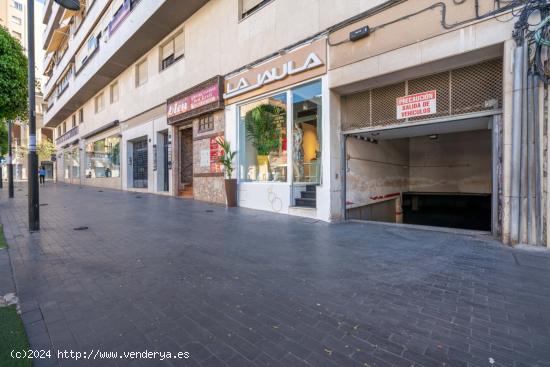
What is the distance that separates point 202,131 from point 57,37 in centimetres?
2784

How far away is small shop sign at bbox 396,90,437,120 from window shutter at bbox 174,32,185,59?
1051cm

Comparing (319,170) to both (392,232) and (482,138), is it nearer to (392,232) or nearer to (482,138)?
(392,232)

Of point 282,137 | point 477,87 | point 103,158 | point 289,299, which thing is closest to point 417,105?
point 477,87

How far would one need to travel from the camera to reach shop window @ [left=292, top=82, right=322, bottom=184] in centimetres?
789

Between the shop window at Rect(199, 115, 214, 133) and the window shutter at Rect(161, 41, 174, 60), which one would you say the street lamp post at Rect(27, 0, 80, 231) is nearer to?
the shop window at Rect(199, 115, 214, 133)

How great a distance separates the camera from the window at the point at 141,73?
16.3 meters

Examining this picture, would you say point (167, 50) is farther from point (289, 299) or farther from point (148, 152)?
point (289, 299)

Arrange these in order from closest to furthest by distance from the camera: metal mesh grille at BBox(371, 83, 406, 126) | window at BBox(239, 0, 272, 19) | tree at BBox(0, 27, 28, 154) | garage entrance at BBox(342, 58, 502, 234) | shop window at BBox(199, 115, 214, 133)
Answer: garage entrance at BBox(342, 58, 502, 234), tree at BBox(0, 27, 28, 154), metal mesh grille at BBox(371, 83, 406, 126), window at BBox(239, 0, 272, 19), shop window at BBox(199, 115, 214, 133)

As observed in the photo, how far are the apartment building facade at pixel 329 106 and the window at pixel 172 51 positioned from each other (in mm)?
84

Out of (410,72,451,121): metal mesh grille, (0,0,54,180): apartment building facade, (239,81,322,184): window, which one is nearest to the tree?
(239,81,322,184): window

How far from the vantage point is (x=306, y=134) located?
27.8 feet

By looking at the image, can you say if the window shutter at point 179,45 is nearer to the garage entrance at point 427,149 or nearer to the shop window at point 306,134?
the shop window at point 306,134

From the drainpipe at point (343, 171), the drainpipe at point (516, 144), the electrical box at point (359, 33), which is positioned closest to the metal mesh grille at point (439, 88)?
the drainpipe at point (516, 144)

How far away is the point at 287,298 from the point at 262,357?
0.92 meters
